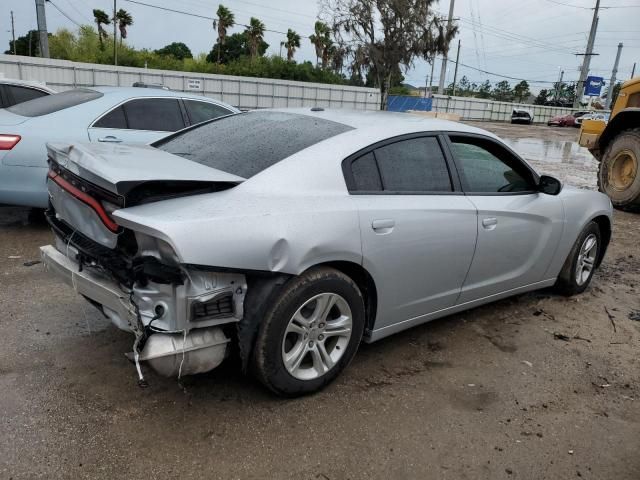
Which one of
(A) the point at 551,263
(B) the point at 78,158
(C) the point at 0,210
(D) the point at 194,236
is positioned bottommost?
(C) the point at 0,210

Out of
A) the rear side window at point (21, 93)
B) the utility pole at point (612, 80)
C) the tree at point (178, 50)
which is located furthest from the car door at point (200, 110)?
the tree at point (178, 50)

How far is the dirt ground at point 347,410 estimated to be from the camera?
95.1 inches

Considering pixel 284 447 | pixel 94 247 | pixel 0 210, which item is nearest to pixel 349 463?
pixel 284 447

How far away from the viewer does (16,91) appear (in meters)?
7.21

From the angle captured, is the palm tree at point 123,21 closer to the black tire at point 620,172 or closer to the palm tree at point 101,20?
the palm tree at point 101,20

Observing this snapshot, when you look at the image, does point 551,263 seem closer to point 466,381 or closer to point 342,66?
point 466,381

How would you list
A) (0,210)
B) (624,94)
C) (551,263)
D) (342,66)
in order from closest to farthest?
(551,263), (0,210), (624,94), (342,66)

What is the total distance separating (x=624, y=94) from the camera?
30.2 feet

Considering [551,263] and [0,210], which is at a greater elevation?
[551,263]

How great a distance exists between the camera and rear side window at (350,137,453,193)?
304 centimetres

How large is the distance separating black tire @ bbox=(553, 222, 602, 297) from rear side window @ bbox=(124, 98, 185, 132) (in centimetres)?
432

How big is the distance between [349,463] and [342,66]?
117 feet

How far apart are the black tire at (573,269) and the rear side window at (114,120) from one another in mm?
4563

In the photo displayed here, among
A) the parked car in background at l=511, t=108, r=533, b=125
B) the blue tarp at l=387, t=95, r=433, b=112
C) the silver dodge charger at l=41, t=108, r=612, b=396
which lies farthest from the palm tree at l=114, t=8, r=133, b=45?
the silver dodge charger at l=41, t=108, r=612, b=396
